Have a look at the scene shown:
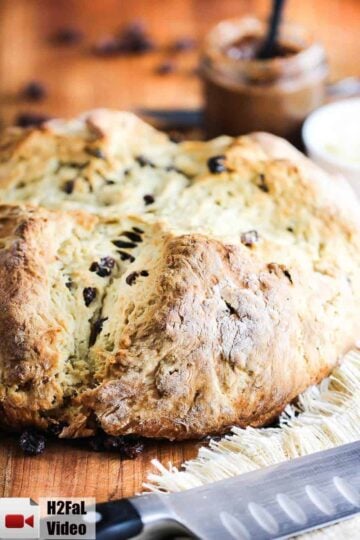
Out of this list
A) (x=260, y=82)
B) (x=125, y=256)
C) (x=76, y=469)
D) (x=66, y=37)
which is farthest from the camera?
(x=66, y=37)

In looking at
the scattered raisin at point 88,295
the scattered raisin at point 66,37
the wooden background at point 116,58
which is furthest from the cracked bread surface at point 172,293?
the scattered raisin at point 66,37

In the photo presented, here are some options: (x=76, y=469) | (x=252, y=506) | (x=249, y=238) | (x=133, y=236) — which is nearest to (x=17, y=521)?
(x=76, y=469)

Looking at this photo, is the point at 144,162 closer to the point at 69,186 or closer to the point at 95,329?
the point at 69,186

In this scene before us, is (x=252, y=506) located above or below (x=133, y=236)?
below

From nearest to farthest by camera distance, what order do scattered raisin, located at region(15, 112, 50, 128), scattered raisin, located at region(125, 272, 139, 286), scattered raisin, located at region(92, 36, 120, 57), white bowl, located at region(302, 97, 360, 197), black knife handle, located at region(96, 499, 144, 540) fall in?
black knife handle, located at region(96, 499, 144, 540) → scattered raisin, located at region(125, 272, 139, 286) → white bowl, located at region(302, 97, 360, 197) → scattered raisin, located at region(15, 112, 50, 128) → scattered raisin, located at region(92, 36, 120, 57)

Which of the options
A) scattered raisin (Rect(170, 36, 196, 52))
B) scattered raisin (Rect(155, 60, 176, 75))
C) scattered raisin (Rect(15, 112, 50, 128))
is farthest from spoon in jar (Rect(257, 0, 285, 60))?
scattered raisin (Rect(15, 112, 50, 128))

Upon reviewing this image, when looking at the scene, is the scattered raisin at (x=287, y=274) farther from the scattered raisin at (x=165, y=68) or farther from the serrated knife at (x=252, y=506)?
the scattered raisin at (x=165, y=68)

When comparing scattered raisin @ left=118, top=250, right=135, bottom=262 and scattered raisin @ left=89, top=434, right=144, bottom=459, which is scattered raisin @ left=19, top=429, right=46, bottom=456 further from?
scattered raisin @ left=118, top=250, right=135, bottom=262
